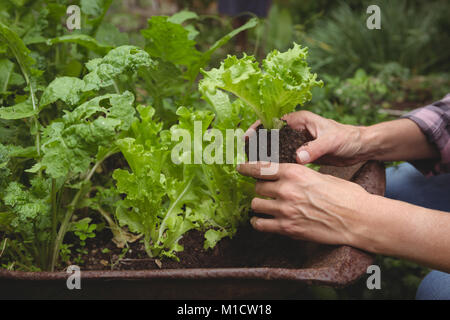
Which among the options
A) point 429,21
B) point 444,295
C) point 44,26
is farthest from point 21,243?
point 429,21

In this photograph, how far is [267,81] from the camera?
932 millimetres

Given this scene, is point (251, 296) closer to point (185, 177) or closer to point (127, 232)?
point (185, 177)

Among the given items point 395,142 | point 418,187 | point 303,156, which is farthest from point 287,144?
point 418,187

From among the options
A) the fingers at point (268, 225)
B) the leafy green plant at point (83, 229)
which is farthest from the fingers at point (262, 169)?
the leafy green plant at point (83, 229)

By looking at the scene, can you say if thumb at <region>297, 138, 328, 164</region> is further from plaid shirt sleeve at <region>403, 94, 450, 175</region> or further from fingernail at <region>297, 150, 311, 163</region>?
plaid shirt sleeve at <region>403, 94, 450, 175</region>

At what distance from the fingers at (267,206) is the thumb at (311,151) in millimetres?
129

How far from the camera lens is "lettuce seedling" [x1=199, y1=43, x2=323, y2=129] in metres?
0.92

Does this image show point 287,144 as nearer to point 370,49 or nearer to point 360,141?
point 360,141

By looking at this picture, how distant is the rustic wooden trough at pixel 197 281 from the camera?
0.79 meters

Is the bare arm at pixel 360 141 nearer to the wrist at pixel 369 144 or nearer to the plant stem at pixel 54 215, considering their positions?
the wrist at pixel 369 144

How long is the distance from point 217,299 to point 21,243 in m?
0.54

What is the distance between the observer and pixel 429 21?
12.9ft

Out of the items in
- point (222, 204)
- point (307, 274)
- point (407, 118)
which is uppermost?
point (407, 118)

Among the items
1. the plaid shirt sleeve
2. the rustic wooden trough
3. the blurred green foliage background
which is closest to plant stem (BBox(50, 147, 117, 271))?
the rustic wooden trough
